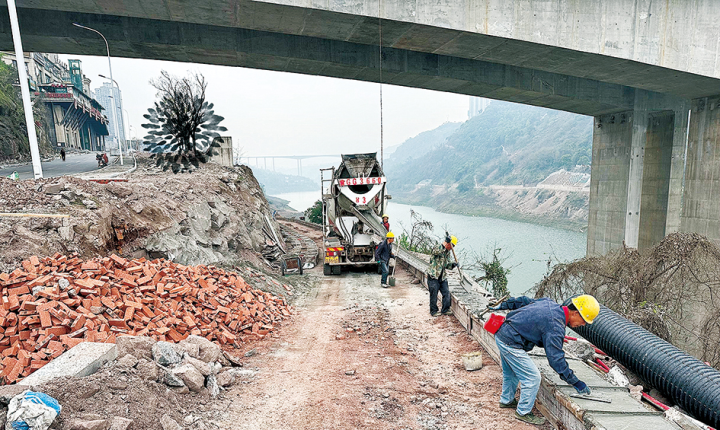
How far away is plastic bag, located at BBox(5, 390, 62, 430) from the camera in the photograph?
2.55 meters

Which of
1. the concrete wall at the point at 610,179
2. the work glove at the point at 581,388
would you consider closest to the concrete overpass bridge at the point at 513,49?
the concrete wall at the point at 610,179

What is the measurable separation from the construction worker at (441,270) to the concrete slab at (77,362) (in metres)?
5.09

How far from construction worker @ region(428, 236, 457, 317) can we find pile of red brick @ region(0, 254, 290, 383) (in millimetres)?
3217

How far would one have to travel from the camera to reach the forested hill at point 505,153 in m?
88.6

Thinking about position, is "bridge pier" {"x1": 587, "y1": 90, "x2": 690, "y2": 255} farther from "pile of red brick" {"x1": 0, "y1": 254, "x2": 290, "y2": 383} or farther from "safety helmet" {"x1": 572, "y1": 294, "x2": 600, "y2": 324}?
"pile of red brick" {"x1": 0, "y1": 254, "x2": 290, "y2": 383}

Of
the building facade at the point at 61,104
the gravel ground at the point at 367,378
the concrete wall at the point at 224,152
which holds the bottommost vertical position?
the gravel ground at the point at 367,378

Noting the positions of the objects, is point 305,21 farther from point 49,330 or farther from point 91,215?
point 49,330

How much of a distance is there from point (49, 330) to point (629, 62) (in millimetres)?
14279

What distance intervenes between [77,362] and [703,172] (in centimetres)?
1831

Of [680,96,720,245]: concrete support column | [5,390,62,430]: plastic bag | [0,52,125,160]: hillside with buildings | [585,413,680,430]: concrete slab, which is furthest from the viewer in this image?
[0,52,125,160]: hillside with buildings

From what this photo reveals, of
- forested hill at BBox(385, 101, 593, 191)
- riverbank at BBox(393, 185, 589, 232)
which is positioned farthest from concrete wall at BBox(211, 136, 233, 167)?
forested hill at BBox(385, 101, 593, 191)

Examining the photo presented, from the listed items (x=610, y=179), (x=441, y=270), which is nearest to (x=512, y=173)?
(x=610, y=179)

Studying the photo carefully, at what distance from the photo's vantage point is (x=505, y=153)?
117312mm

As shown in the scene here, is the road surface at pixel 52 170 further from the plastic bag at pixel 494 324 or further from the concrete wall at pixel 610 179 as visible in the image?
the concrete wall at pixel 610 179
